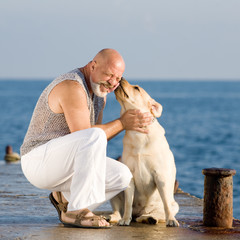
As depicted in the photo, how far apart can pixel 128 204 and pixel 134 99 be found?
955mm

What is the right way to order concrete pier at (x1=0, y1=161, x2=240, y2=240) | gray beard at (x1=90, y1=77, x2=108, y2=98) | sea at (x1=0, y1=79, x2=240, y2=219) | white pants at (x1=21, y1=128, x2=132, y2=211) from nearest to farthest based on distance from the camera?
concrete pier at (x1=0, y1=161, x2=240, y2=240), white pants at (x1=21, y1=128, x2=132, y2=211), gray beard at (x1=90, y1=77, x2=108, y2=98), sea at (x1=0, y1=79, x2=240, y2=219)

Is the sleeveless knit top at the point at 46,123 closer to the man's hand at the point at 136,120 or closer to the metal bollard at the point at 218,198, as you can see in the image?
the man's hand at the point at 136,120

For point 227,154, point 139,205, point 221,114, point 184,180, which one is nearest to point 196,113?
point 221,114

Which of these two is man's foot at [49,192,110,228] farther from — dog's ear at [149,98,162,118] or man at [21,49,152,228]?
dog's ear at [149,98,162,118]

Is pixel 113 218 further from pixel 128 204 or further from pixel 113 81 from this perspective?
pixel 113 81

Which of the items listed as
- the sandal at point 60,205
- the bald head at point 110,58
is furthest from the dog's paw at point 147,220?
the bald head at point 110,58

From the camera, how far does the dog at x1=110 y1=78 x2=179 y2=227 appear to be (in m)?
5.39

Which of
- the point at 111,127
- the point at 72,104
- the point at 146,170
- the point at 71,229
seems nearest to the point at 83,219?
the point at 71,229

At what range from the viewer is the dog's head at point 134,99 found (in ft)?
18.0

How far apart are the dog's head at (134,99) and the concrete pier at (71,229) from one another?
1052mm

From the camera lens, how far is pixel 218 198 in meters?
5.34

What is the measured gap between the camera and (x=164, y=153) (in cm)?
545

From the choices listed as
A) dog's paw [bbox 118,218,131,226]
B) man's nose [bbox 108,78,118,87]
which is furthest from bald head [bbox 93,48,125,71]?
dog's paw [bbox 118,218,131,226]

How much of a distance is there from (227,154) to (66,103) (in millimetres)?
25411
